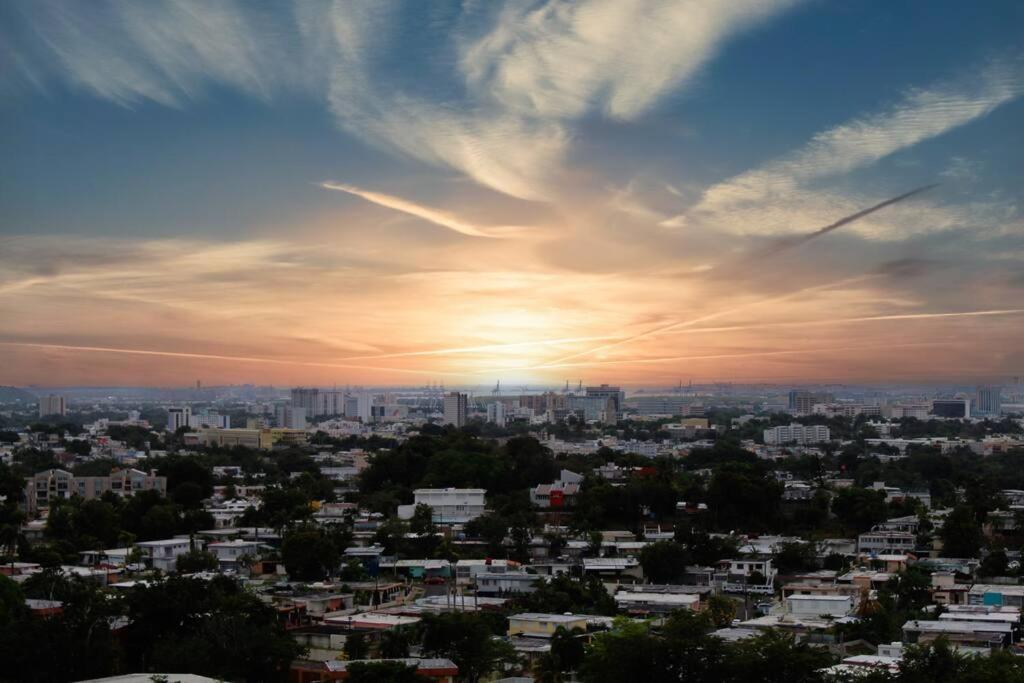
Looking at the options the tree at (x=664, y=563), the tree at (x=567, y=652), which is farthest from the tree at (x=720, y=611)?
the tree at (x=664, y=563)

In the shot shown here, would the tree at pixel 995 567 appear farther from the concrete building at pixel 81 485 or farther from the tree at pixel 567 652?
the concrete building at pixel 81 485

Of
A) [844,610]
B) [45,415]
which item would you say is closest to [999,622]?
[844,610]

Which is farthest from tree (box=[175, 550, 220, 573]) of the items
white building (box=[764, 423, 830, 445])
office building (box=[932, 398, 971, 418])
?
office building (box=[932, 398, 971, 418])

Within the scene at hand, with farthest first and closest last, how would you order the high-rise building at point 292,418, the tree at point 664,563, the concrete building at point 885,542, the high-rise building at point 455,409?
1. the high-rise building at point 292,418
2. the high-rise building at point 455,409
3. the concrete building at point 885,542
4. the tree at point 664,563

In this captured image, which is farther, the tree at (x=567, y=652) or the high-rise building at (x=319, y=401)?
the high-rise building at (x=319, y=401)

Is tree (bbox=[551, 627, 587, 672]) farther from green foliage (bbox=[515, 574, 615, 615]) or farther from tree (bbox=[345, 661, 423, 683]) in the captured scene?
green foliage (bbox=[515, 574, 615, 615])

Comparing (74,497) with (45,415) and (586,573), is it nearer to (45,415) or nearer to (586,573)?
(586,573)

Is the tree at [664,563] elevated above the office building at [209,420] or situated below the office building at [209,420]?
below

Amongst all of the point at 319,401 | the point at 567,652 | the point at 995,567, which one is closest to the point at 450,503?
the point at 995,567
